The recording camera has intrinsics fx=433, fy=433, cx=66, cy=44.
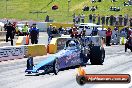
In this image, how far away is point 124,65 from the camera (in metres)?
23.8

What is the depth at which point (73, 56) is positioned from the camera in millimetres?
20703

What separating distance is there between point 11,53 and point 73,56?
22.8 ft

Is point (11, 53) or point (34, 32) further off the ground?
point (34, 32)

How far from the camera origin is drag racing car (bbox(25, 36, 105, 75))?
1847 centimetres

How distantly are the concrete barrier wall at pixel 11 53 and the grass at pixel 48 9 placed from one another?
34217mm

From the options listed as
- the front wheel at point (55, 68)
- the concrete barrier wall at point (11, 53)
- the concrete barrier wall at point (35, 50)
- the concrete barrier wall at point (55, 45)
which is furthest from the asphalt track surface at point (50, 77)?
the concrete barrier wall at point (55, 45)

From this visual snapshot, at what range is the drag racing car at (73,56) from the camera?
18.5m

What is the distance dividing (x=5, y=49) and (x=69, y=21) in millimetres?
37315

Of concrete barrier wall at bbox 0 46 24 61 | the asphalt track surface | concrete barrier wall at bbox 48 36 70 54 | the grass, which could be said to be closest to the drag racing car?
the asphalt track surface

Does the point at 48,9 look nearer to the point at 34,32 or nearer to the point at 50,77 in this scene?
the point at 34,32

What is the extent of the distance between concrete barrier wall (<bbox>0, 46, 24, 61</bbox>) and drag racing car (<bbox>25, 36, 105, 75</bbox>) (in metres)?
5.48

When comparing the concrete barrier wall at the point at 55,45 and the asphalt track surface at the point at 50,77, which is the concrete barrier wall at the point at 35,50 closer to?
the concrete barrier wall at the point at 55,45

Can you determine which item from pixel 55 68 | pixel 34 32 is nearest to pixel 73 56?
pixel 55 68

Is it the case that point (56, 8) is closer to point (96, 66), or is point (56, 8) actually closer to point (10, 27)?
point (10, 27)
